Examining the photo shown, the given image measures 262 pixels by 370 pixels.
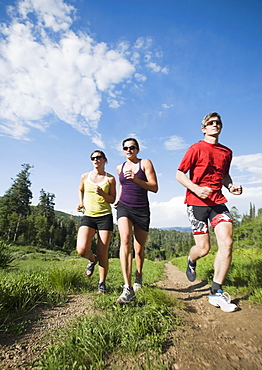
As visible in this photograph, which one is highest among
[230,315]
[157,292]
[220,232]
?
[220,232]

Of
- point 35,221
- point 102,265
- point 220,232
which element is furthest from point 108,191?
point 35,221

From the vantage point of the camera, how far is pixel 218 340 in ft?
7.33

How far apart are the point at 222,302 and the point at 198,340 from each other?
125 cm

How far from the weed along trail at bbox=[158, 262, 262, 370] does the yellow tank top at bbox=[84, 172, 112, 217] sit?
215cm

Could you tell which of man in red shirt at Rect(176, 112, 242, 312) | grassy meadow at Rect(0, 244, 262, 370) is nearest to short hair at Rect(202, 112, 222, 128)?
man in red shirt at Rect(176, 112, 242, 312)

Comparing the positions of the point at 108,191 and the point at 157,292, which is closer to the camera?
the point at 157,292

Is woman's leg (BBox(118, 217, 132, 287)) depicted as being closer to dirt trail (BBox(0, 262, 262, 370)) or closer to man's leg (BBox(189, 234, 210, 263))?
dirt trail (BBox(0, 262, 262, 370))

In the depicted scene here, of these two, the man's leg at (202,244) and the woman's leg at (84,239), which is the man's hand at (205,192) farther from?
the woman's leg at (84,239)

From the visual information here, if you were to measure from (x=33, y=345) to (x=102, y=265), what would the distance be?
211cm

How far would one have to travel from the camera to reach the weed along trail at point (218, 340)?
5.89 ft

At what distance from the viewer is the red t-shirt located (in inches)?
143

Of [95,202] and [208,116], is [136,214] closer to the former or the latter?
[95,202]

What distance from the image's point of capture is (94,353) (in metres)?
1.73

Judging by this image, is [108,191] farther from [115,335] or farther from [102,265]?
[115,335]
